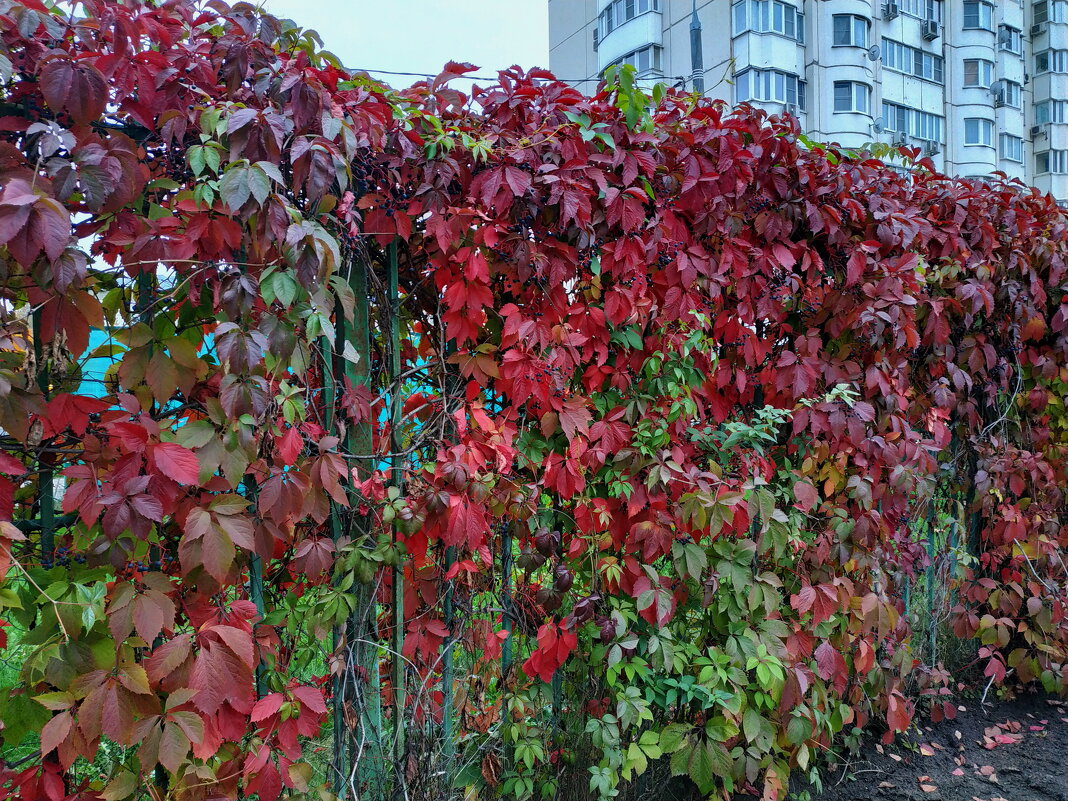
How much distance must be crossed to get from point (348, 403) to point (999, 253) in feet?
9.50

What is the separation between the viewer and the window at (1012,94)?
26.7m

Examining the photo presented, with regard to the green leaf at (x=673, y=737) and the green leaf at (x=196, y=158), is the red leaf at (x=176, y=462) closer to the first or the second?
the green leaf at (x=196, y=158)

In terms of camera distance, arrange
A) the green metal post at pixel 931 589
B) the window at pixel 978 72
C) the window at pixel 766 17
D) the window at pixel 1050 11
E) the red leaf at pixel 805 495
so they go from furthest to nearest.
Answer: the window at pixel 1050 11 → the window at pixel 978 72 → the window at pixel 766 17 → the green metal post at pixel 931 589 → the red leaf at pixel 805 495

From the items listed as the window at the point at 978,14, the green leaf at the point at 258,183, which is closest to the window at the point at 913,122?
the window at the point at 978,14

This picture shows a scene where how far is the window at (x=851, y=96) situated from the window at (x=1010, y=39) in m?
8.80

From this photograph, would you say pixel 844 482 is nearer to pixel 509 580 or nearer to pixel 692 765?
pixel 692 765

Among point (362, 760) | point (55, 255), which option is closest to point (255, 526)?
point (55, 255)

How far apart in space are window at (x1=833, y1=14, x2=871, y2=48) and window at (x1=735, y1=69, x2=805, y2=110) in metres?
1.64

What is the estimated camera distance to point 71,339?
4.40 feet

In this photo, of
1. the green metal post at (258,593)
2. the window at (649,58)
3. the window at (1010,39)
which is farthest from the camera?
the window at (1010,39)

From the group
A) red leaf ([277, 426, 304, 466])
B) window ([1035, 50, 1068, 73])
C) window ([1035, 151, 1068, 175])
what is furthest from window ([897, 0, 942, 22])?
red leaf ([277, 426, 304, 466])

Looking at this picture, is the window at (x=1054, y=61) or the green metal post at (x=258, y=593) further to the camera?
the window at (x=1054, y=61)

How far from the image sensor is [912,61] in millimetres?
24828

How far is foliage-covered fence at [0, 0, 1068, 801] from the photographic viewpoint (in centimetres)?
137
